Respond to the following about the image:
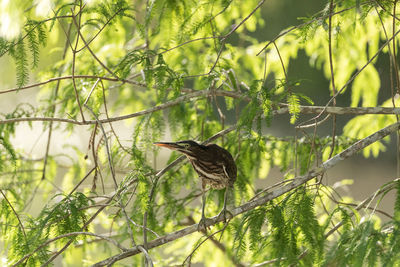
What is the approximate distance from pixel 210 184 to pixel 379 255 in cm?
132

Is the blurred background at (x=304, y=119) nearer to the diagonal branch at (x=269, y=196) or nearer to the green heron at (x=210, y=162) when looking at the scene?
the green heron at (x=210, y=162)

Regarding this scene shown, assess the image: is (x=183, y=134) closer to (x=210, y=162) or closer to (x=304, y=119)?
(x=210, y=162)

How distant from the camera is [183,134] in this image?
11.4 feet

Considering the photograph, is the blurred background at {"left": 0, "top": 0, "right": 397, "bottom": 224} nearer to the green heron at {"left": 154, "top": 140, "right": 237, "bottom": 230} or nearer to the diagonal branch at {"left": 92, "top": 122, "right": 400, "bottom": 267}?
the green heron at {"left": 154, "top": 140, "right": 237, "bottom": 230}

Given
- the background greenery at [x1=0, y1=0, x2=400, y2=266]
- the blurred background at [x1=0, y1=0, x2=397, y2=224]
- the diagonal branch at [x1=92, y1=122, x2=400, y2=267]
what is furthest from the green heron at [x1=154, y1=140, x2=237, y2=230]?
the blurred background at [x1=0, y1=0, x2=397, y2=224]

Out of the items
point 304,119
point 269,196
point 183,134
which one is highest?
point 183,134

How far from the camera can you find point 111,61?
388cm

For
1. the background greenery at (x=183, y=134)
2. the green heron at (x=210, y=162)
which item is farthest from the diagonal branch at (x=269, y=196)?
the green heron at (x=210, y=162)

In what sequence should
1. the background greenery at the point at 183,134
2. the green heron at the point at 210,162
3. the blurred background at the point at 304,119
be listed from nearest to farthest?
the background greenery at the point at 183,134, the green heron at the point at 210,162, the blurred background at the point at 304,119

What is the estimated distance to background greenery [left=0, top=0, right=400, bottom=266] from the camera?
7.39ft

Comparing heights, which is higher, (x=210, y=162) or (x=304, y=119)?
(x=210, y=162)

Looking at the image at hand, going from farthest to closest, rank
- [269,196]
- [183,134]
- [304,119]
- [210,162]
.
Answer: [304,119], [183,134], [210,162], [269,196]

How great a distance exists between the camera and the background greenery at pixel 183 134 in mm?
2254

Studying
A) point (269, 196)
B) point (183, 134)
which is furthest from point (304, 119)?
point (269, 196)
